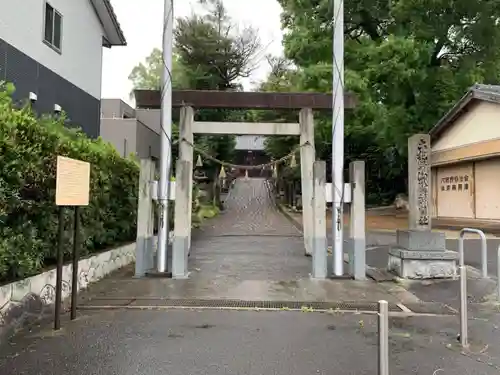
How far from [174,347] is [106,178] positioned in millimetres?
4646

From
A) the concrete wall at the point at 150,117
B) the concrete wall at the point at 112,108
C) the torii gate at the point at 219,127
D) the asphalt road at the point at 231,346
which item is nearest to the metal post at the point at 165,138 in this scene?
the torii gate at the point at 219,127

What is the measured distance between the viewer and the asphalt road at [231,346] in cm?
446

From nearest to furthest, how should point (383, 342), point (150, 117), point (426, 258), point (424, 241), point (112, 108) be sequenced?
point (383, 342) < point (426, 258) < point (424, 241) < point (112, 108) < point (150, 117)

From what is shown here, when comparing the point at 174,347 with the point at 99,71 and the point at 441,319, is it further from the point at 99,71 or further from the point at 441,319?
the point at 99,71

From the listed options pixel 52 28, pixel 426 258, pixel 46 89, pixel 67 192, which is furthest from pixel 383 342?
pixel 52 28

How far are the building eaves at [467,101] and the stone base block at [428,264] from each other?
13135 mm

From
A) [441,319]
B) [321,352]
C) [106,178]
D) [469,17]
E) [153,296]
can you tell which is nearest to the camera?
[321,352]

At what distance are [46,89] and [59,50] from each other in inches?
55.0

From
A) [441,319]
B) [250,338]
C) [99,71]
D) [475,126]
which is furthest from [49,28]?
[475,126]

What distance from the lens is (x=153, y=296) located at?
7492 mm

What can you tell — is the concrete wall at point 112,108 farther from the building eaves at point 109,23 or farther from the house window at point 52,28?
the house window at point 52,28

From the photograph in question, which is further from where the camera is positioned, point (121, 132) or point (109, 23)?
point (121, 132)

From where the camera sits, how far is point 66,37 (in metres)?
13.1

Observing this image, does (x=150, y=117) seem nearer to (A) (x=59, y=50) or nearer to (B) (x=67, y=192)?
(A) (x=59, y=50)
